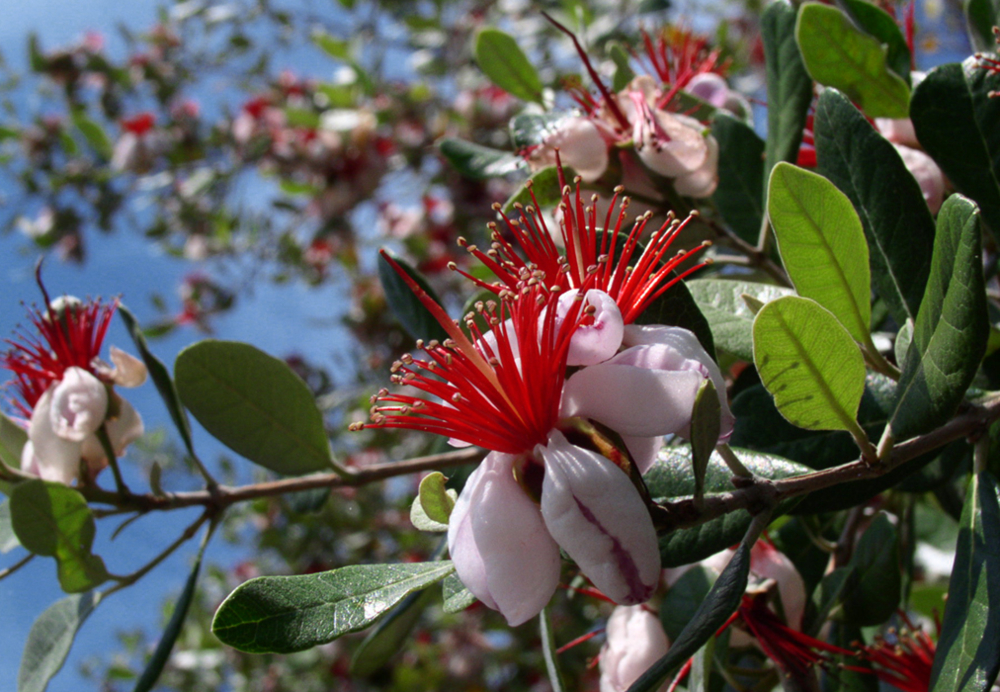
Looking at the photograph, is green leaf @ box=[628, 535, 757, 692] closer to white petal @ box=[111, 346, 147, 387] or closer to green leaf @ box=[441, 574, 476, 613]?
green leaf @ box=[441, 574, 476, 613]

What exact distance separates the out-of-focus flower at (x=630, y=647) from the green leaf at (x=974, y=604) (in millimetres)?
327

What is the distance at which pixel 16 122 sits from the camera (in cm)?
409

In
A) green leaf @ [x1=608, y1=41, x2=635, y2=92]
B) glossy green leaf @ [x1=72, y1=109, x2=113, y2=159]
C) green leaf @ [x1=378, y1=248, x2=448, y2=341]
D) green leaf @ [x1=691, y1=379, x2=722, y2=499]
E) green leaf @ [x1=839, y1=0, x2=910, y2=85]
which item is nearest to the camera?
green leaf @ [x1=691, y1=379, x2=722, y2=499]

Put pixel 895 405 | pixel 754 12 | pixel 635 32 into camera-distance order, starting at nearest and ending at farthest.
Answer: pixel 895 405, pixel 635 32, pixel 754 12

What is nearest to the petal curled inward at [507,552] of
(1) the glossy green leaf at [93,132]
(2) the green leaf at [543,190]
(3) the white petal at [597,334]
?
(3) the white petal at [597,334]

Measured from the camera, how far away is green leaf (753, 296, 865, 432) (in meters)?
0.56

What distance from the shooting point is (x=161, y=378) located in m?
1.12

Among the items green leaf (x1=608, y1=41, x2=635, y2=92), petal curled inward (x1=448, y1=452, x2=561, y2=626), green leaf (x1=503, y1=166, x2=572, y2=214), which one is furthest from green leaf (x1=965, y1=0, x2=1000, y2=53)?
petal curled inward (x1=448, y1=452, x2=561, y2=626)

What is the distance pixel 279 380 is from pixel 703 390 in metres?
0.61

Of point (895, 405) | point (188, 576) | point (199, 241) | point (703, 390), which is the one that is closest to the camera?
point (703, 390)

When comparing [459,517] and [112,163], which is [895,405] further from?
[112,163]

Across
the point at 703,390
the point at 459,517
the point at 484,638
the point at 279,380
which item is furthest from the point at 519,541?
the point at 484,638

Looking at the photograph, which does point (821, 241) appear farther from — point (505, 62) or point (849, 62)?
point (505, 62)

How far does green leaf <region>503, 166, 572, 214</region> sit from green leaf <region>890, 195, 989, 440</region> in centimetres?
43
